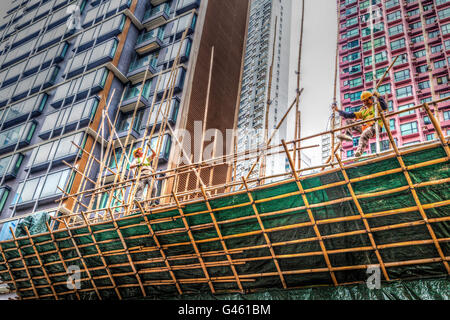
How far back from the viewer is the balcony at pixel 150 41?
72.5 ft

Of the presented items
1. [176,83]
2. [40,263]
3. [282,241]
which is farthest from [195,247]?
[176,83]

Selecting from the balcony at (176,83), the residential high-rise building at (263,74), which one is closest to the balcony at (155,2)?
the balcony at (176,83)

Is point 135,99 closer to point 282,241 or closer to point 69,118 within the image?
point 69,118

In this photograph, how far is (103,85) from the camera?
2077 cm

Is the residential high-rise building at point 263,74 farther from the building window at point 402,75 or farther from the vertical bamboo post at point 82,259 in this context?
the vertical bamboo post at point 82,259

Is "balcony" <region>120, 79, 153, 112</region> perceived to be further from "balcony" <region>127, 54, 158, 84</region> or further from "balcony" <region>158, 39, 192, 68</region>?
"balcony" <region>158, 39, 192, 68</region>

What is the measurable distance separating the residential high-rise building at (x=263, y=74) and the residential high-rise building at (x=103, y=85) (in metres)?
22.4

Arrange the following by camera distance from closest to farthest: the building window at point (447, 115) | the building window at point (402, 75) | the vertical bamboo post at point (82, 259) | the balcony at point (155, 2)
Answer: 1. the vertical bamboo post at point (82, 259)
2. the balcony at point (155, 2)
3. the building window at point (447, 115)
4. the building window at point (402, 75)

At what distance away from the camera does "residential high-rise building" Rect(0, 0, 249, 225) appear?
1878 cm

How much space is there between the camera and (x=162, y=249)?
8.52 m

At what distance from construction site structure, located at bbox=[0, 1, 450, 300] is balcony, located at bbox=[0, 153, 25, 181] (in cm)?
1267

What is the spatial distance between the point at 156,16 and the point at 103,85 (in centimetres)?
570

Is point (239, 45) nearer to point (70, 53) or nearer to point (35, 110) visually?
point (70, 53)

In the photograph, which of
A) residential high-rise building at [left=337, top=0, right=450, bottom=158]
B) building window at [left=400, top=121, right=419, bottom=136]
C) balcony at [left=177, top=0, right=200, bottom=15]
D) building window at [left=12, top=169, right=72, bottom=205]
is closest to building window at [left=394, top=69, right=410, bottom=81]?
residential high-rise building at [left=337, top=0, right=450, bottom=158]
